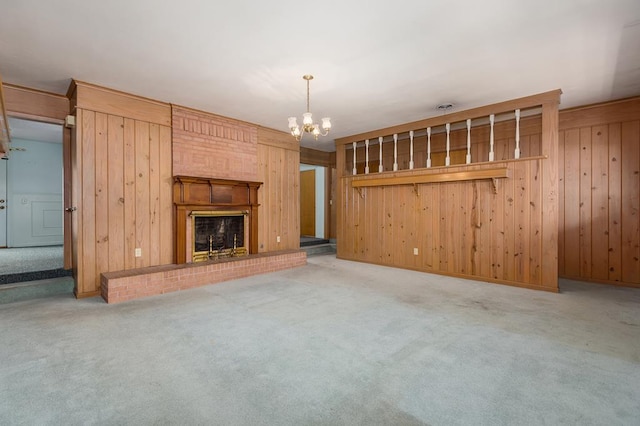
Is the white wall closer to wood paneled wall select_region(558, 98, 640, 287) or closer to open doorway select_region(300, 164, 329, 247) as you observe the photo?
open doorway select_region(300, 164, 329, 247)

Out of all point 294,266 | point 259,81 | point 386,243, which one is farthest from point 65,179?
point 386,243

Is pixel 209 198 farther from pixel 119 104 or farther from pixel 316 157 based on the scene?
pixel 316 157

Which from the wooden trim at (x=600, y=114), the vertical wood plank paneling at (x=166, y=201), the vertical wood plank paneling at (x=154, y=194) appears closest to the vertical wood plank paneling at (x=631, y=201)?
the wooden trim at (x=600, y=114)

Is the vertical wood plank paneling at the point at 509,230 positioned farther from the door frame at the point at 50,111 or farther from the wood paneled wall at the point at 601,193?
the door frame at the point at 50,111

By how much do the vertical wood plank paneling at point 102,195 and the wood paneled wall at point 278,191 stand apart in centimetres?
240

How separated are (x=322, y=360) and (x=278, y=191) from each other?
4276 millimetres

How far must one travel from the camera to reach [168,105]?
14.9 ft

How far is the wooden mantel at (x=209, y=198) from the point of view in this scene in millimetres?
4516

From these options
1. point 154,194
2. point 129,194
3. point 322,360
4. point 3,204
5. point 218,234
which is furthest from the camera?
point 3,204

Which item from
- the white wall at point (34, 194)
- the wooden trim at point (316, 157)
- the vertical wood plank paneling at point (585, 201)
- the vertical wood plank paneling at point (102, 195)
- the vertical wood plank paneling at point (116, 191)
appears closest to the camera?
the vertical wood plank paneling at point (102, 195)

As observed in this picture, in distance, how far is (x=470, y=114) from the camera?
4781 millimetres

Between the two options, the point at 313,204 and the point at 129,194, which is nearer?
the point at 129,194

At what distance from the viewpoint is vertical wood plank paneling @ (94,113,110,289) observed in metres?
3.91

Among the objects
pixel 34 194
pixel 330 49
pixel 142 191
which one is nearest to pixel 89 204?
pixel 142 191
